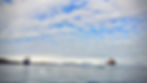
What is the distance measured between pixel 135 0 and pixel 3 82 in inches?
254

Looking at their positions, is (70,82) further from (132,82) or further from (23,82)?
(132,82)

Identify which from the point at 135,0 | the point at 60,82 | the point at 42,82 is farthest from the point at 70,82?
the point at 135,0

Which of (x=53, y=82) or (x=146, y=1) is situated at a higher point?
(x=146, y=1)

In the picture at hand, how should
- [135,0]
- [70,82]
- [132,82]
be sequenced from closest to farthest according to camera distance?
[135,0] < [70,82] < [132,82]

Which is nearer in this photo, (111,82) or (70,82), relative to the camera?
(70,82)

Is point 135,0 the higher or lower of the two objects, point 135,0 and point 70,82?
the higher

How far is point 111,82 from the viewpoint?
7199 millimetres

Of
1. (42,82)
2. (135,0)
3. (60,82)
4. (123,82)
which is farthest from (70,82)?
(135,0)

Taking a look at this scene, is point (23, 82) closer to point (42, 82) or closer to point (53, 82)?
point (42, 82)

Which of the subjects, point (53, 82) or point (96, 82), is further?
point (96, 82)

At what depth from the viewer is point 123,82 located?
7.17 metres

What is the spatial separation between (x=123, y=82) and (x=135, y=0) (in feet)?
13.9

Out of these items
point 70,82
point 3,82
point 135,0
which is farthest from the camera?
point 70,82

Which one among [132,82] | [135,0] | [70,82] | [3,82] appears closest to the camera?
[135,0]
